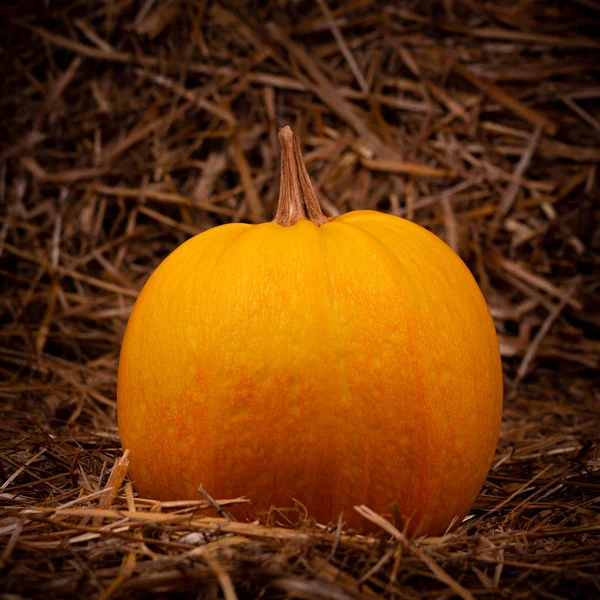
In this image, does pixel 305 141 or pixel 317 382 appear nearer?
pixel 317 382

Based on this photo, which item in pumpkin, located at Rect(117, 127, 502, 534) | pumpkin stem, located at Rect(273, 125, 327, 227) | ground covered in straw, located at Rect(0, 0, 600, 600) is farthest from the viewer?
ground covered in straw, located at Rect(0, 0, 600, 600)

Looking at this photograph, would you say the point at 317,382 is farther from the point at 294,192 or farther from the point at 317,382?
the point at 294,192

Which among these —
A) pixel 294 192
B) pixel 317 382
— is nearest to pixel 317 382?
pixel 317 382

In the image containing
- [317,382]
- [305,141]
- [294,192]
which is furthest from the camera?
[305,141]

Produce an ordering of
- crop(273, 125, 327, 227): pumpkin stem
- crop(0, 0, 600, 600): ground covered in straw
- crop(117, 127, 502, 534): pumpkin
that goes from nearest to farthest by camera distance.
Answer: crop(117, 127, 502, 534): pumpkin < crop(273, 125, 327, 227): pumpkin stem < crop(0, 0, 600, 600): ground covered in straw

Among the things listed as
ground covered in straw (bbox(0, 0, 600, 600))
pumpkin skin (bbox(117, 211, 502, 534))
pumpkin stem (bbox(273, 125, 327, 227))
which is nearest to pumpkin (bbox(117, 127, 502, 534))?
pumpkin skin (bbox(117, 211, 502, 534))

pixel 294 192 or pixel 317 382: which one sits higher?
pixel 294 192

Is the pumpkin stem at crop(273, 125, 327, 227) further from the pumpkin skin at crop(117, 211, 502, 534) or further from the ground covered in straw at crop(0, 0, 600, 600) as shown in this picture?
the ground covered in straw at crop(0, 0, 600, 600)
